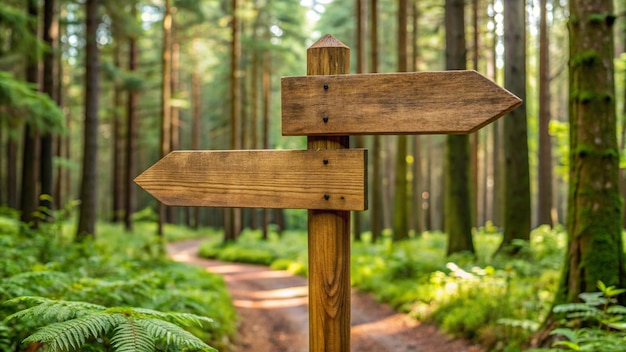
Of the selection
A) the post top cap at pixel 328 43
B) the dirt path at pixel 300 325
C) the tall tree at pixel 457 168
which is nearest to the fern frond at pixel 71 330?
the post top cap at pixel 328 43

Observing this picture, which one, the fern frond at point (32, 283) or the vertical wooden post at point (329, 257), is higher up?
the vertical wooden post at point (329, 257)

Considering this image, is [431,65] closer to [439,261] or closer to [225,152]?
[439,261]

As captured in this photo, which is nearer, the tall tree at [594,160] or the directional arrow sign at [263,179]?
the directional arrow sign at [263,179]

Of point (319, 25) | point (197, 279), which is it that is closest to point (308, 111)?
point (197, 279)

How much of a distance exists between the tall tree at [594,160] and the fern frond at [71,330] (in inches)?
181

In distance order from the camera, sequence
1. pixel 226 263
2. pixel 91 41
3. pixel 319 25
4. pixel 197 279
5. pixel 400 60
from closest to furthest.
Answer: pixel 197 279 → pixel 91 41 → pixel 400 60 → pixel 226 263 → pixel 319 25

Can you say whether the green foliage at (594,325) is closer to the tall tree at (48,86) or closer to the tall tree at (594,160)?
the tall tree at (594,160)

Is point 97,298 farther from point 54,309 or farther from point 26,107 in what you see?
point 26,107

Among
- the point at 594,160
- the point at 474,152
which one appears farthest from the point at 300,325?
the point at 474,152

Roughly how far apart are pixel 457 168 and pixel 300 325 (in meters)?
5.29

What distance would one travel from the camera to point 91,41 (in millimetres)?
14023

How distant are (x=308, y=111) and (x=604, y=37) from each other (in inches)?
160

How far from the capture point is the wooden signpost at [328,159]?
108 inches

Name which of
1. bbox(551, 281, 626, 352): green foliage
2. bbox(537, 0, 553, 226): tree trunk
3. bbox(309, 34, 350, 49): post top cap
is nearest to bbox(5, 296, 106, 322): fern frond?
bbox(309, 34, 350, 49): post top cap
